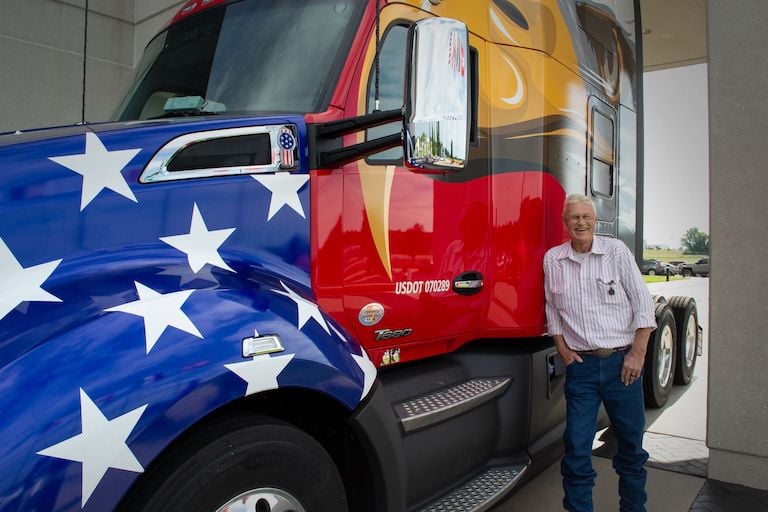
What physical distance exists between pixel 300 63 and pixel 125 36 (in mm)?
5387

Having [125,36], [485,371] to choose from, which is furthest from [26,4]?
[485,371]

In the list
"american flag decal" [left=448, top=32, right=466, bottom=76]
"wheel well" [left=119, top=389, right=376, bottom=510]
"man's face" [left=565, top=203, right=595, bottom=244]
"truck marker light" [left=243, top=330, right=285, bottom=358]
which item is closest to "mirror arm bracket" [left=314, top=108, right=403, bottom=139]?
"american flag decal" [left=448, top=32, right=466, bottom=76]

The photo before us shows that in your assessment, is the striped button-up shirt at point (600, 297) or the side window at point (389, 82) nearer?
the side window at point (389, 82)

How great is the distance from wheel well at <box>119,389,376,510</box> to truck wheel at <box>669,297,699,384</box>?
4.81m

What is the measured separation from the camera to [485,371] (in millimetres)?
3242

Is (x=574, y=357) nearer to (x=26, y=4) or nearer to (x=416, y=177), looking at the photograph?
(x=416, y=177)

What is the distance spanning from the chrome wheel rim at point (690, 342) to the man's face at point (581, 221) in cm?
366

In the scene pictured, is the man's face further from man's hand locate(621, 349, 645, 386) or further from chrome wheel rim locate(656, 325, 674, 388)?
chrome wheel rim locate(656, 325, 674, 388)

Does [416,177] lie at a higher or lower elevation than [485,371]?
higher

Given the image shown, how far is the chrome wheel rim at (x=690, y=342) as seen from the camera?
20.2ft

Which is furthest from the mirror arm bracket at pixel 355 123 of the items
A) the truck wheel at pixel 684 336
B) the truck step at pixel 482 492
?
the truck wheel at pixel 684 336

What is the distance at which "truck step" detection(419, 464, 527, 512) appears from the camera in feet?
8.70

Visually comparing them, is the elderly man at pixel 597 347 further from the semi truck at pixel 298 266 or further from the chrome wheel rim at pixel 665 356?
the chrome wheel rim at pixel 665 356

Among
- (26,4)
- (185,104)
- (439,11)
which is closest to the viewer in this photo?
(185,104)
